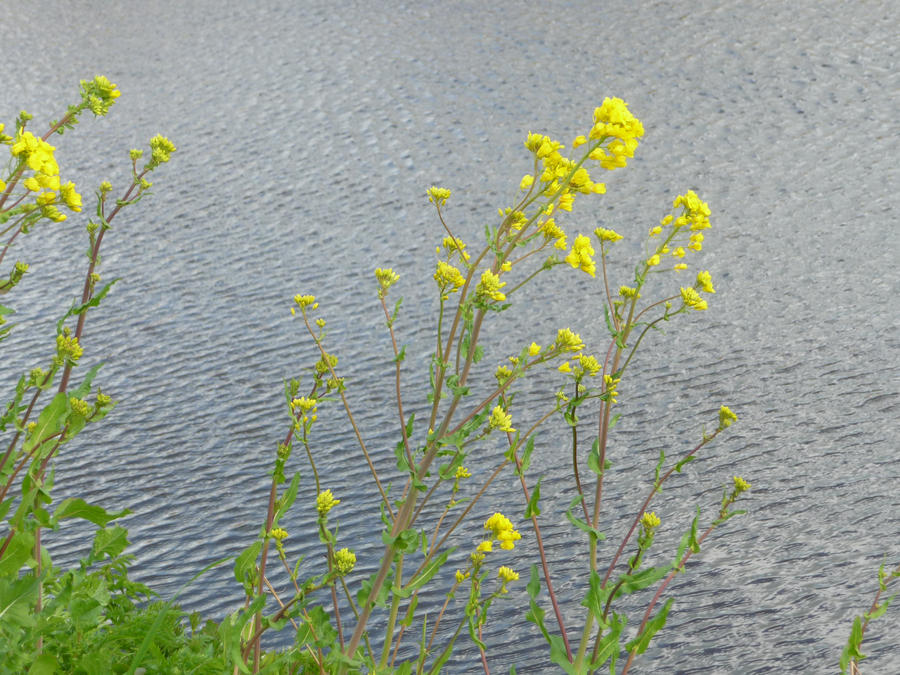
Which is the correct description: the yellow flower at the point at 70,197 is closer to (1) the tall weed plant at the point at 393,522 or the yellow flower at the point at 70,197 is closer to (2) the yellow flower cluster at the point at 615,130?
(1) the tall weed plant at the point at 393,522

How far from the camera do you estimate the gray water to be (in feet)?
5.27


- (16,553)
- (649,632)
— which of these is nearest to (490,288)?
(649,632)

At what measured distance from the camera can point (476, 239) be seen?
2.82 meters

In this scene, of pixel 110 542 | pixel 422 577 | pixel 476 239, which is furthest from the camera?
pixel 476 239

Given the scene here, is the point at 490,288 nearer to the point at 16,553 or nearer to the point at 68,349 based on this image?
the point at 68,349

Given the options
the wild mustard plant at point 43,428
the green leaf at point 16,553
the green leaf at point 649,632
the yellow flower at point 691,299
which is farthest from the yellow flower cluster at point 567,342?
the green leaf at point 16,553

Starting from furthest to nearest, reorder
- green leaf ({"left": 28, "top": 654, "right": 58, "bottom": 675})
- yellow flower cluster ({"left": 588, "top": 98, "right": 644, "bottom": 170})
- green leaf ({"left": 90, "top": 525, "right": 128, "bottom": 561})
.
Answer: green leaf ({"left": 90, "top": 525, "right": 128, "bottom": 561})
green leaf ({"left": 28, "top": 654, "right": 58, "bottom": 675})
yellow flower cluster ({"left": 588, "top": 98, "right": 644, "bottom": 170})

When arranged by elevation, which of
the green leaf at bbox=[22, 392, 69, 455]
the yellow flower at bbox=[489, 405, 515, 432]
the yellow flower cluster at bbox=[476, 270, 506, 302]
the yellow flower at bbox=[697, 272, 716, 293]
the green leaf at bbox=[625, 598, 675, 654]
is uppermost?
the yellow flower at bbox=[697, 272, 716, 293]

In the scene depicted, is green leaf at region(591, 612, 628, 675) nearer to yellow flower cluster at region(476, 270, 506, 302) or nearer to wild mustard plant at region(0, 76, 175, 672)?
yellow flower cluster at region(476, 270, 506, 302)

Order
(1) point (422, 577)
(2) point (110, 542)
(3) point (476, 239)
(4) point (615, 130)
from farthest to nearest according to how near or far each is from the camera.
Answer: (3) point (476, 239) < (2) point (110, 542) < (1) point (422, 577) < (4) point (615, 130)

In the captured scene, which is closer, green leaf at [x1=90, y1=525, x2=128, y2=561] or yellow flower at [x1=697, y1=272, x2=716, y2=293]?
yellow flower at [x1=697, y1=272, x2=716, y2=293]

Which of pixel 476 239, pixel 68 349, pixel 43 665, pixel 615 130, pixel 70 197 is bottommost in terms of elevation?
pixel 43 665

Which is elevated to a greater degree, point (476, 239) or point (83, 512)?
point (476, 239)

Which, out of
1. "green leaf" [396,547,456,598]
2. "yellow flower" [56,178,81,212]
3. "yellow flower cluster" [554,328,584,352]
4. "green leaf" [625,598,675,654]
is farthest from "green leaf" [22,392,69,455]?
"green leaf" [625,598,675,654]
